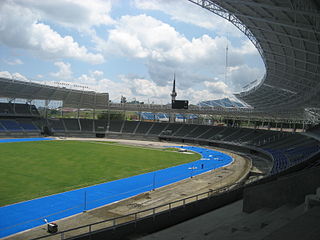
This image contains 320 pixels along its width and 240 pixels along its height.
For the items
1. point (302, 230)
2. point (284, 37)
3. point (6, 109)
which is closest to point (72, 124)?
point (6, 109)

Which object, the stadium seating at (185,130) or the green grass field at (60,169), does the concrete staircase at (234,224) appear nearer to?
the green grass field at (60,169)

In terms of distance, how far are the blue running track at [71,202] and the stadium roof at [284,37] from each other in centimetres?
1403

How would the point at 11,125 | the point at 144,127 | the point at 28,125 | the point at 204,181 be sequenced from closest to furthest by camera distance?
the point at 204,181 < the point at 11,125 < the point at 28,125 < the point at 144,127

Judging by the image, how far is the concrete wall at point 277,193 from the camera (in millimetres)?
11273

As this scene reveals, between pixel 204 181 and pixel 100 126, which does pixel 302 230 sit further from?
pixel 100 126

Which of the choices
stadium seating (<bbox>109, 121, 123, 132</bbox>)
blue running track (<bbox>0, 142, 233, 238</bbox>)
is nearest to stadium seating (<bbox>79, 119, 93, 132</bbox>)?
stadium seating (<bbox>109, 121, 123, 132</bbox>)

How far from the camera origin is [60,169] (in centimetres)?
2956

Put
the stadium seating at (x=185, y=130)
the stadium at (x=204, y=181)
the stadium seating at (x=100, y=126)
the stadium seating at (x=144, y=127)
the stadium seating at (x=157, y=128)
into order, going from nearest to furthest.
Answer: the stadium at (x=204, y=181) < the stadium seating at (x=185, y=130) < the stadium seating at (x=157, y=128) < the stadium seating at (x=100, y=126) < the stadium seating at (x=144, y=127)

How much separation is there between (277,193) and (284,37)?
14.7 metres

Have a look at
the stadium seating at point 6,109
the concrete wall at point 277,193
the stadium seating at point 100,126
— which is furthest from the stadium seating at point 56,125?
the concrete wall at point 277,193

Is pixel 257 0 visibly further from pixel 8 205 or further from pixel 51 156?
pixel 51 156

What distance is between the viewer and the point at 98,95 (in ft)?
227

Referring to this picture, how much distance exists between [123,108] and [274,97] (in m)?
35.2

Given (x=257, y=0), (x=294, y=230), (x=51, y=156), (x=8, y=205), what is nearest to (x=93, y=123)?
(x=51, y=156)
